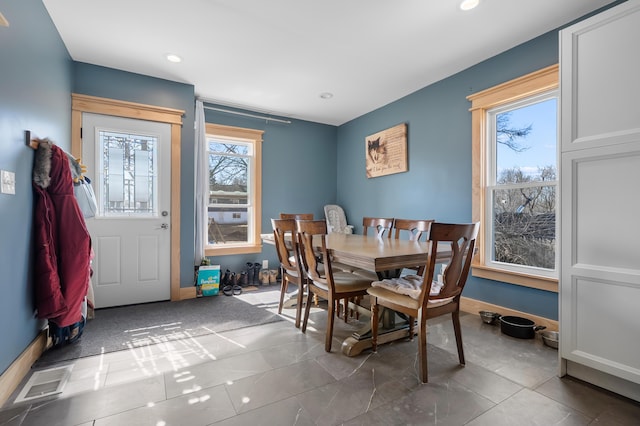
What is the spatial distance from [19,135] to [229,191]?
8.85 ft

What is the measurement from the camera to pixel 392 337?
2309 mm

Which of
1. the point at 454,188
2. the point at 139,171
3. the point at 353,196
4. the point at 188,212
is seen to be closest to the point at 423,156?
the point at 454,188

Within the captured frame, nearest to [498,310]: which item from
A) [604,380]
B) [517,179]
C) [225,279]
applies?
[604,380]

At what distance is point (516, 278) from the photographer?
8.96 ft

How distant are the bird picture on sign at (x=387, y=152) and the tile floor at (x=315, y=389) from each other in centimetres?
241

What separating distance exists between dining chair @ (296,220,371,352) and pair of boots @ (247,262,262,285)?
1972mm

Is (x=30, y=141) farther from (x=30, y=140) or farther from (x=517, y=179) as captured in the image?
(x=517, y=179)

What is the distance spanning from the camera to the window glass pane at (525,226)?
8.64 feet

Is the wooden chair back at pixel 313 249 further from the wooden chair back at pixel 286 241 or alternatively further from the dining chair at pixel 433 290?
the dining chair at pixel 433 290

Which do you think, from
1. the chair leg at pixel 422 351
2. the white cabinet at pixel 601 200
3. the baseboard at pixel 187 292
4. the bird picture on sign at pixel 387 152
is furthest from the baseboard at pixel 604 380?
the baseboard at pixel 187 292

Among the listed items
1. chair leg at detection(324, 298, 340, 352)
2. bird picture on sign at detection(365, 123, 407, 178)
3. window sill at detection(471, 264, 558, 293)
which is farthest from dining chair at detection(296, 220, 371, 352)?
bird picture on sign at detection(365, 123, 407, 178)

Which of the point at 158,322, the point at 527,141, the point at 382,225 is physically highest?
the point at 527,141

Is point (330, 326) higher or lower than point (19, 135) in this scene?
lower

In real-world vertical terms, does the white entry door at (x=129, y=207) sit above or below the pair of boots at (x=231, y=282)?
above
